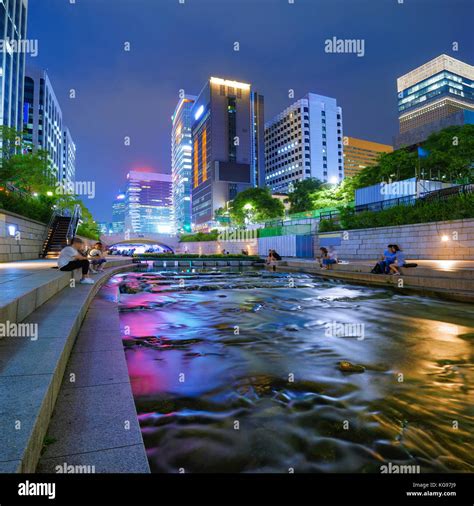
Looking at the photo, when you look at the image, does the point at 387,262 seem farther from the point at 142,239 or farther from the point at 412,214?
the point at 142,239

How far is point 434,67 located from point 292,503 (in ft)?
540

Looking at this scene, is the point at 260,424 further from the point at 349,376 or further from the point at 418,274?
the point at 418,274

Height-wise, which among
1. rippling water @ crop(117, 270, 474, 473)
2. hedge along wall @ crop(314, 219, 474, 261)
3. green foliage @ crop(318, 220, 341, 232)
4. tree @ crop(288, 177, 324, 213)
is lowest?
rippling water @ crop(117, 270, 474, 473)

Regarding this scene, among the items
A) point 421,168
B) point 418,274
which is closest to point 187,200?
point 421,168

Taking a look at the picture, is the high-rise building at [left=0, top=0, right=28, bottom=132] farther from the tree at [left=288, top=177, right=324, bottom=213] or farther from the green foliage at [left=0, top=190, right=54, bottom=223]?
the tree at [left=288, top=177, right=324, bottom=213]

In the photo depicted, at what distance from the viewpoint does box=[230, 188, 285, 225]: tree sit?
6694 cm

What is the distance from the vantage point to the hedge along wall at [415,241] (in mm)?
18977

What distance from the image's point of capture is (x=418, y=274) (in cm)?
1249

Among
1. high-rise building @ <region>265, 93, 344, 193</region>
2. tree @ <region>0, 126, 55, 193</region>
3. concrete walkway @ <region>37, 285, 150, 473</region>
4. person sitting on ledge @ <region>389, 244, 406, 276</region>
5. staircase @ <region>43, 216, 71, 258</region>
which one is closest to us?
concrete walkway @ <region>37, 285, 150, 473</region>

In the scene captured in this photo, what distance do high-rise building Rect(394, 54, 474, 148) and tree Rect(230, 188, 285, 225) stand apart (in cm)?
8435

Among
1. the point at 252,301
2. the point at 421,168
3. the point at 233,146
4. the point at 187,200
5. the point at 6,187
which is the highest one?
the point at 233,146

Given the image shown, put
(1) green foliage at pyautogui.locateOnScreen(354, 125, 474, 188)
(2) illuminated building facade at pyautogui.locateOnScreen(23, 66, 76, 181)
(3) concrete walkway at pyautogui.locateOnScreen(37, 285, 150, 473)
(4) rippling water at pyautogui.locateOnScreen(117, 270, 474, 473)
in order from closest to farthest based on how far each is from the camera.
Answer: (3) concrete walkway at pyautogui.locateOnScreen(37, 285, 150, 473), (4) rippling water at pyautogui.locateOnScreen(117, 270, 474, 473), (1) green foliage at pyautogui.locateOnScreen(354, 125, 474, 188), (2) illuminated building facade at pyautogui.locateOnScreen(23, 66, 76, 181)

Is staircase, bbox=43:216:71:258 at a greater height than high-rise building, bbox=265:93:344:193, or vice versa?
high-rise building, bbox=265:93:344:193

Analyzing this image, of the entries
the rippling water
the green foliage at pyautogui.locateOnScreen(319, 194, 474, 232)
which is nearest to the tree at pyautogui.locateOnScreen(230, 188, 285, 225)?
the green foliage at pyautogui.locateOnScreen(319, 194, 474, 232)
